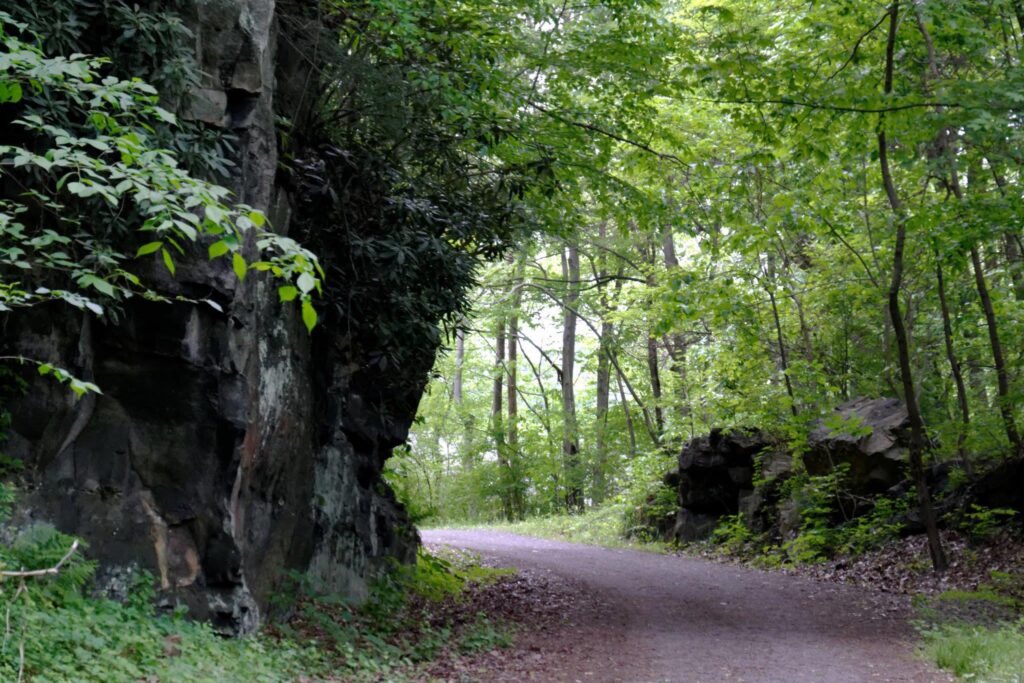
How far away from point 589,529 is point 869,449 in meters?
9.57

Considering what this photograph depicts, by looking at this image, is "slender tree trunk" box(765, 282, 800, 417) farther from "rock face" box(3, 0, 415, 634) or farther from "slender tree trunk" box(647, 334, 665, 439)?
"rock face" box(3, 0, 415, 634)

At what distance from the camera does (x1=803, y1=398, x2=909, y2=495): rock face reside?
15797 millimetres

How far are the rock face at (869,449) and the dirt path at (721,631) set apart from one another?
8.99 feet

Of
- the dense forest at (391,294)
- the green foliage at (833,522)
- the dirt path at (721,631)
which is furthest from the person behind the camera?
the green foliage at (833,522)

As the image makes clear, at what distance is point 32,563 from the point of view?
20.0 feet

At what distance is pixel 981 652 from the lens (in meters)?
7.87

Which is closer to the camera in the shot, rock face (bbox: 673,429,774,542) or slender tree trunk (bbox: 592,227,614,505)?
rock face (bbox: 673,429,774,542)

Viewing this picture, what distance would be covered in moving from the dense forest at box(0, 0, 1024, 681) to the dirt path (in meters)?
0.34

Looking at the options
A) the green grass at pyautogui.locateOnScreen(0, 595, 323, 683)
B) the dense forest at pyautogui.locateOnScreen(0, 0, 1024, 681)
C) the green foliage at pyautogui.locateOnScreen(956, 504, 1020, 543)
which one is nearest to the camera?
the green grass at pyautogui.locateOnScreen(0, 595, 323, 683)

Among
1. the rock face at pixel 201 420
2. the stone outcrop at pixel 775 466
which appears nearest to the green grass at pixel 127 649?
the rock face at pixel 201 420

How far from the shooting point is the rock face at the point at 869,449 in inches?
622

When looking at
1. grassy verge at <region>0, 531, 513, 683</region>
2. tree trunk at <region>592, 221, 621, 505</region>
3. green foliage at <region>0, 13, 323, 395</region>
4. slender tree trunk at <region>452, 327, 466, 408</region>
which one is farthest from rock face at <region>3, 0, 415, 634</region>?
slender tree trunk at <region>452, 327, 466, 408</region>

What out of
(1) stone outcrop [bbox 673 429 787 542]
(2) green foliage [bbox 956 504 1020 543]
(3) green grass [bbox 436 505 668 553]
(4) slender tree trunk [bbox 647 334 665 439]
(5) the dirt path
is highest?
(4) slender tree trunk [bbox 647 334 665 439]

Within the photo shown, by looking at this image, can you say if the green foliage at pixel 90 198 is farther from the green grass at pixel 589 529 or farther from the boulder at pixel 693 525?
the green grass at pixel 589 529
